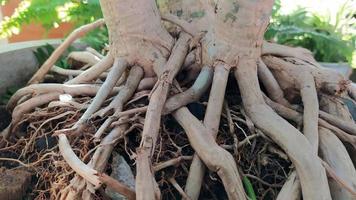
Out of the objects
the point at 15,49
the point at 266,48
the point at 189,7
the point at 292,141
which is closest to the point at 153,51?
the point at 189,7

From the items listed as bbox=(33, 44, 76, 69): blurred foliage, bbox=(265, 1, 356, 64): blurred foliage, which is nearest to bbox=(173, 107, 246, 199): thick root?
bbox=(33, 44, 76, 69): blurred foliage

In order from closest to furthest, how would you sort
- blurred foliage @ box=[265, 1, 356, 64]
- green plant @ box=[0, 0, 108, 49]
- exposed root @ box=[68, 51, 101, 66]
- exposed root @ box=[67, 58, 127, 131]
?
exposed root @ box=[67, 58, 127, 131], exposed root @ box=[68, 51, 101, 66], green plant @ box=[0, 0, 108, 49], blurred foliage @ box=[265, 1, 356, 64]

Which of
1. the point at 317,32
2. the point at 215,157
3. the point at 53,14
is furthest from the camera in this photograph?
the point at 317,32

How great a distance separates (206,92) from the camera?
1.07 meters

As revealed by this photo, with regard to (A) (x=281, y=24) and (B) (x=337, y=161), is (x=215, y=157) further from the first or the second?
(A) (x=281, y=24)

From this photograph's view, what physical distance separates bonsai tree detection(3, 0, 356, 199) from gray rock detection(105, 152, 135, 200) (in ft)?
0.09

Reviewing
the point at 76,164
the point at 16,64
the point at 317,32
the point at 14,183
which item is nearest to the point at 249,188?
the point at 76,164

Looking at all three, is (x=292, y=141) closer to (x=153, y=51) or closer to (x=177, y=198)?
(x=177, y=198)

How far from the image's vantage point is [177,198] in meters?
0.96

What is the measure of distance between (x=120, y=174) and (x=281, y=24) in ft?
4.11

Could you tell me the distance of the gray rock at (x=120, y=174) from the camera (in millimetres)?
936

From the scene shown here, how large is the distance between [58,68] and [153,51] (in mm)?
441

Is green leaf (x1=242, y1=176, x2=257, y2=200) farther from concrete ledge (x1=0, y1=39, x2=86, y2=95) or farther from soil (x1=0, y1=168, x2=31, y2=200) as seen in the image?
concrete ledge (x1=0, y1=39, x2=86, y2=95)

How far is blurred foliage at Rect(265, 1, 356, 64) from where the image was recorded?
1.92 metres
